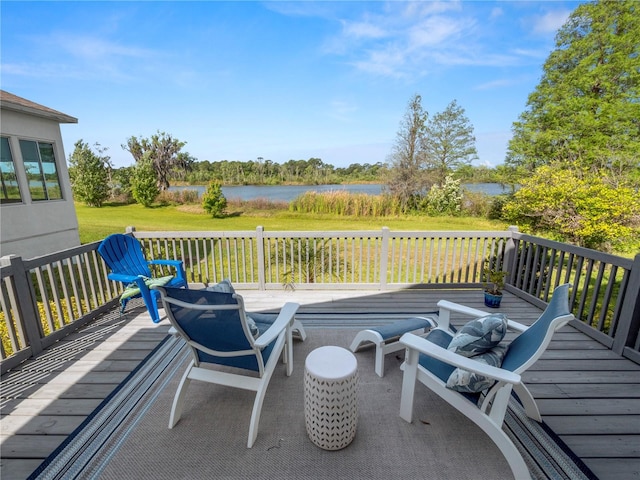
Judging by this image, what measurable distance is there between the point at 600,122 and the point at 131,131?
30.2 metres

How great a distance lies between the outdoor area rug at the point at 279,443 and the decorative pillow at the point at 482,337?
584 mm

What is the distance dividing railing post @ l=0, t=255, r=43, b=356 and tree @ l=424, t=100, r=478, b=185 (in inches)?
681

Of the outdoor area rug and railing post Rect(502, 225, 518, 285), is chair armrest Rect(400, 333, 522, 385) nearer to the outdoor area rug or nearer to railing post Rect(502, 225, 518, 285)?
the outdoor area rug

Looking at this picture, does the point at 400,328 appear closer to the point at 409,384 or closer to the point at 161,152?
the point at 409,384

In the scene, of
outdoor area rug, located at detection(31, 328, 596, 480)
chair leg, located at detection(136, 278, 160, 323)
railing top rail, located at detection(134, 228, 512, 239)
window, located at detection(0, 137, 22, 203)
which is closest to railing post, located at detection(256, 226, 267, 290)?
railing top rail, located at detection(134, 228, 512, 239)

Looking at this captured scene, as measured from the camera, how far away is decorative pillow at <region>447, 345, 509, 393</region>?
61.3 inches

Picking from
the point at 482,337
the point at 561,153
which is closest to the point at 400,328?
the point at 482,337

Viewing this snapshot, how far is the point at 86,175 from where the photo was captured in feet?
56.7

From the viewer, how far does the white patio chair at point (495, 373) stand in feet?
4.70

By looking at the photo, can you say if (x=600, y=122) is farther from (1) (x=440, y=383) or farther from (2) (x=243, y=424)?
(2) (x=243, y=424)

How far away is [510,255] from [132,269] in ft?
17.8

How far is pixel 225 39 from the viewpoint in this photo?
702 cm

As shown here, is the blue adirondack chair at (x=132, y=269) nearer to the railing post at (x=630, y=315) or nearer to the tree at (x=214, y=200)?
the railing post at (x=630, y=315)

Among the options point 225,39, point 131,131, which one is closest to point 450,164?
point 225,39
